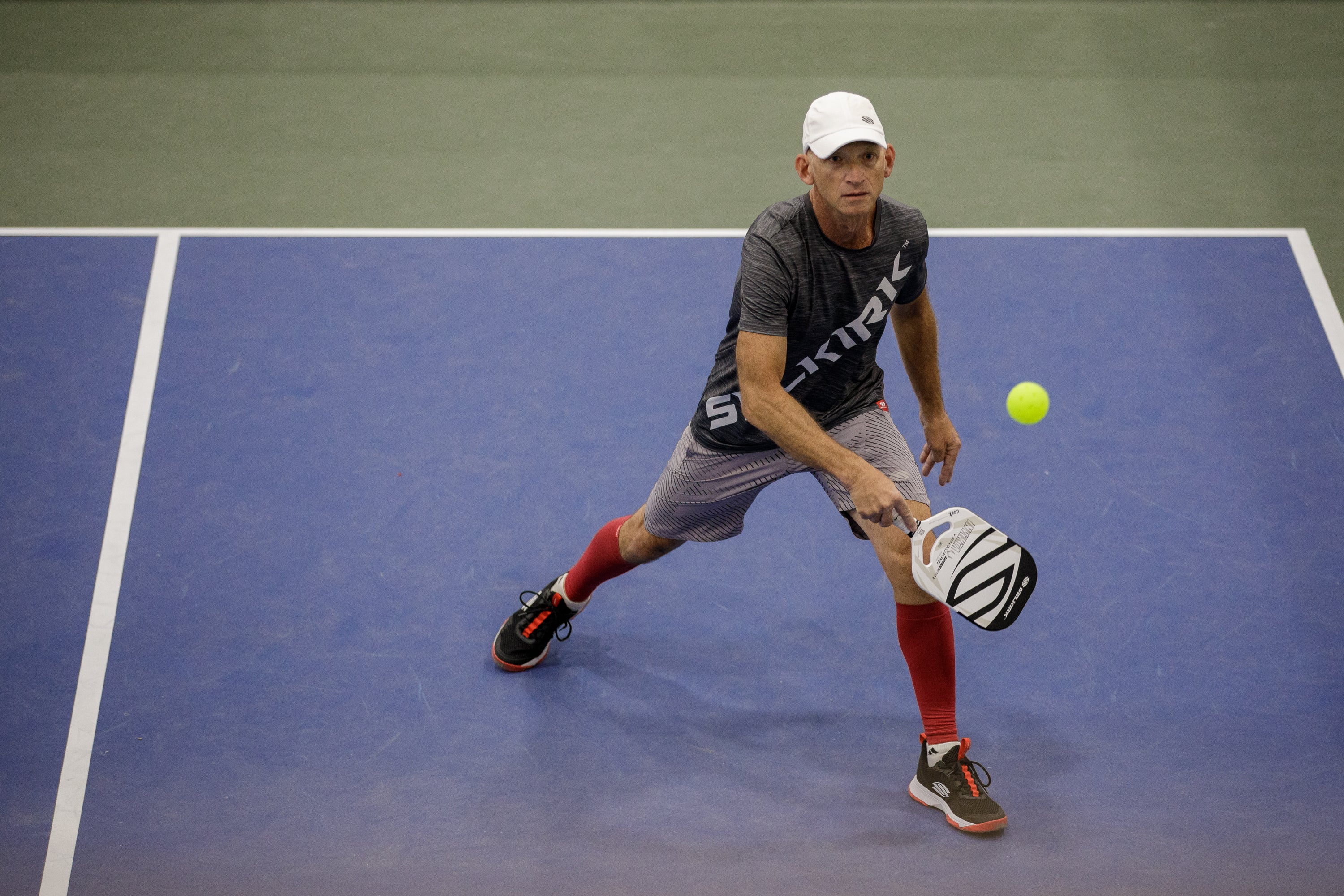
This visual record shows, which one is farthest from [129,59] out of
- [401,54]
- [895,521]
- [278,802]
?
[895,521]

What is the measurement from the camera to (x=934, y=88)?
7.23 meters

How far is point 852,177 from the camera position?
135 inches

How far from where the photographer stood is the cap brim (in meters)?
3.41

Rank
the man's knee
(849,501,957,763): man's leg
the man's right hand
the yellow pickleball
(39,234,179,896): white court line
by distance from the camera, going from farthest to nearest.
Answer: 1. the yellow pickleball
2. the man's knee
3. (39,234,179,896): white court line
4. (849,501,957,763): man's leg
5. the man's right hand

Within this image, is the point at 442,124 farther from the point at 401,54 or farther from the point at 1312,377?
the point at 1312,377

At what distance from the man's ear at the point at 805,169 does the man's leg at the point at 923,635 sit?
3.20ft

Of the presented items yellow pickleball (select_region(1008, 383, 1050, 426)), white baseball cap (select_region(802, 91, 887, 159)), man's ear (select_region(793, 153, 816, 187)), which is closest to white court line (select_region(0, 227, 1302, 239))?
yellow pickleball (select_region(1008, 383, 1050, 426))

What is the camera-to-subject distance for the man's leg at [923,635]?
374 centimetres

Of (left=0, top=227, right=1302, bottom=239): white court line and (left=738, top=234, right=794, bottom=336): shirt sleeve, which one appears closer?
(left=738, top=234, right=794, bottom=336): shirt sleeve

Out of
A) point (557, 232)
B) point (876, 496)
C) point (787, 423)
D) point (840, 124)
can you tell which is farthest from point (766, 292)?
point (557, 232)

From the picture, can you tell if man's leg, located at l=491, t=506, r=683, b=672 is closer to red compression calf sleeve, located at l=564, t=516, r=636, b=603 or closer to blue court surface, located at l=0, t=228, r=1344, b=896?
red compression calf sleeve, located at l=564, t=516, r=636, b=603

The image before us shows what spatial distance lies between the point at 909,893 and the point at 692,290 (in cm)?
305

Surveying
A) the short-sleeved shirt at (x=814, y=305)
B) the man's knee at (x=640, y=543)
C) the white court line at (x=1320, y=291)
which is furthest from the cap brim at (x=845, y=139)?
the white court line at (x=1320, y=291)

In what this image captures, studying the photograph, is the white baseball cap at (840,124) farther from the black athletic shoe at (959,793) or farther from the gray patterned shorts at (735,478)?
the black athletic shoe at (959,793)
